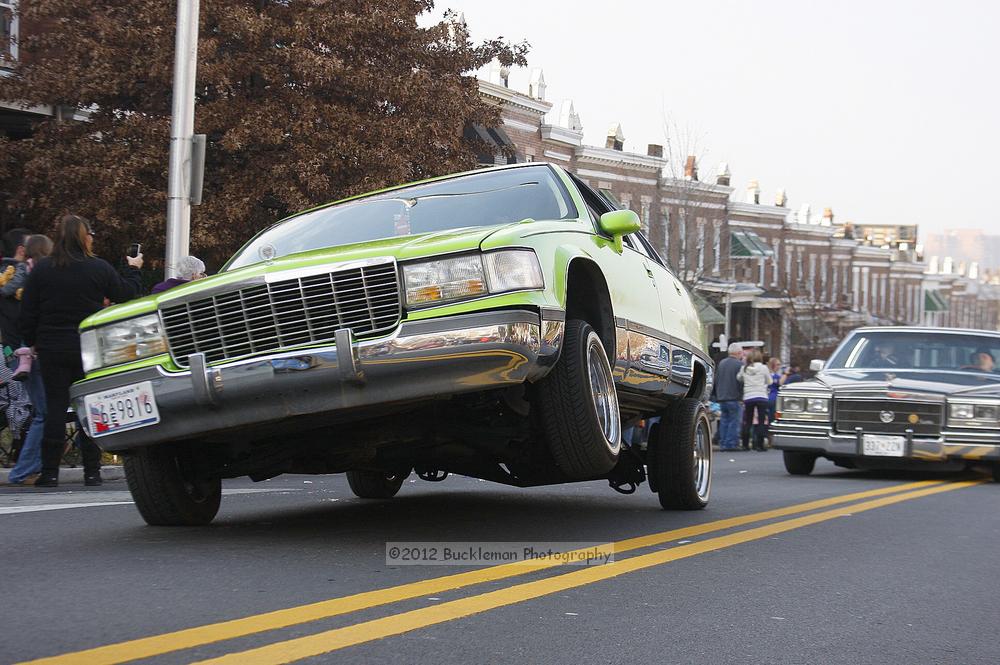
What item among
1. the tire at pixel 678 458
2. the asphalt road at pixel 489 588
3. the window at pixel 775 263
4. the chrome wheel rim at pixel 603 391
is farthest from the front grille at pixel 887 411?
the window at pixel 775 263

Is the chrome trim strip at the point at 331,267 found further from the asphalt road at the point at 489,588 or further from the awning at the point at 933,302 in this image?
the awning at the point at 933,302

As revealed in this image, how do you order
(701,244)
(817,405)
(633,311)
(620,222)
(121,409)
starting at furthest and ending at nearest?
(701,244)
(817,405)
(633,311)
(620,222)
(121,409)

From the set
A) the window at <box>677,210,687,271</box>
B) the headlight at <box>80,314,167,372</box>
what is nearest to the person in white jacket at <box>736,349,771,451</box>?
the headlight at <box>80,314,167,372</box>

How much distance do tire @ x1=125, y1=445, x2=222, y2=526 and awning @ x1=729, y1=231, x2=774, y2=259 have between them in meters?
43.5

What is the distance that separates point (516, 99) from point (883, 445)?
2811 centimetres

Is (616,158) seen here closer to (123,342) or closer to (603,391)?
(603,391)

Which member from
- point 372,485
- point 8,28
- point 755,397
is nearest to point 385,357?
point 372,485

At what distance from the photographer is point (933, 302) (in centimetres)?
8381

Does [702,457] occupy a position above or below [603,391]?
below

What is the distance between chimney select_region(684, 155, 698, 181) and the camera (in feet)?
141

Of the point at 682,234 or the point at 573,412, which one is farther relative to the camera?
the point at 682,234

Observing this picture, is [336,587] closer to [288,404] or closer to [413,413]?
[288,404]

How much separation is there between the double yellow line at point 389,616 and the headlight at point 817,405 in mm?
7061

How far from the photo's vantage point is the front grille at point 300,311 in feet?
18.0
